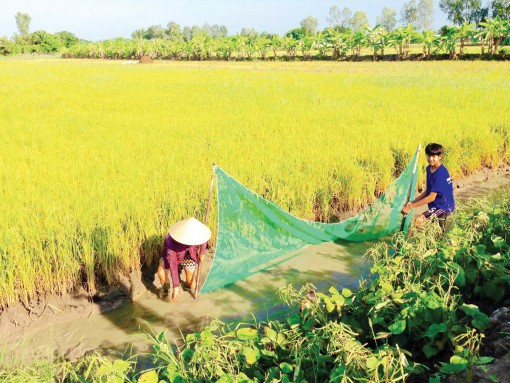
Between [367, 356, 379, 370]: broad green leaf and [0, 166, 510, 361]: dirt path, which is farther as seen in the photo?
[0, 166, 510, 361]: dirt path

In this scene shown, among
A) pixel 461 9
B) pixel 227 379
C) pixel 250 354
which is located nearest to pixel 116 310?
pixel 250 354

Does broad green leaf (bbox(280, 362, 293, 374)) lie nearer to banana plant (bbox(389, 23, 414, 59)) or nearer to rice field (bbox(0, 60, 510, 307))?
rice field (bbox(0, 60, 510, 307))

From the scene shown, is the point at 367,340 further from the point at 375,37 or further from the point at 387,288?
the point at 375,37

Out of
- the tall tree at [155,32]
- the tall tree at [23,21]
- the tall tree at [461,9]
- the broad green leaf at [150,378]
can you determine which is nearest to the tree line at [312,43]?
the tall tree at [461,9]

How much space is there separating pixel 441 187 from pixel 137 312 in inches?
102

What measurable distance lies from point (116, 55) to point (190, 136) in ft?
140

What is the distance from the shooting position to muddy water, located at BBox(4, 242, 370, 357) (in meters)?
2.77

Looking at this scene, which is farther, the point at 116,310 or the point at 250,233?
the point at 250,233

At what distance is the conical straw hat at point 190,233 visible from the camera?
2.81 meters

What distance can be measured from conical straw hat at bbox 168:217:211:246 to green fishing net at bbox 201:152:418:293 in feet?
0.81

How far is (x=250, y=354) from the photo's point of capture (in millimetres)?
1844

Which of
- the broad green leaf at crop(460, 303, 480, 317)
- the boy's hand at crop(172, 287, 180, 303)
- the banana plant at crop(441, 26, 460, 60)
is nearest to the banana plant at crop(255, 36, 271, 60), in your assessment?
the banana plant at crop(441, 26, 460, 60)

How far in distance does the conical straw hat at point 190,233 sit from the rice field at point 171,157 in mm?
663

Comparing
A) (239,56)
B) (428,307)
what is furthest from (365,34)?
(428,307)
